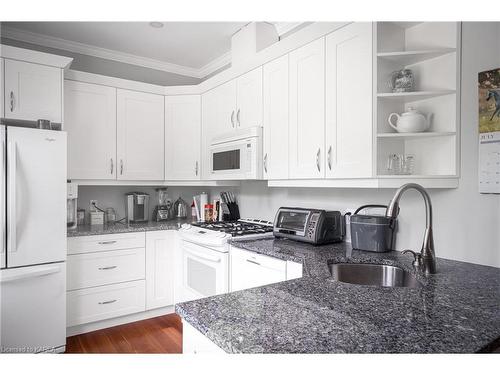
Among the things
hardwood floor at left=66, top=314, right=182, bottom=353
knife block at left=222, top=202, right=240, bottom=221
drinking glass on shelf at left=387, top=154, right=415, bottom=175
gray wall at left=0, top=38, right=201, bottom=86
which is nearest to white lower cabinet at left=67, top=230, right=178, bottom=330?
hardwood floor at left=66, top=314, right=182, bottom=353

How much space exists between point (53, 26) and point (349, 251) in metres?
3.09

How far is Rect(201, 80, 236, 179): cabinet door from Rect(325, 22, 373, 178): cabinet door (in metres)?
1.08

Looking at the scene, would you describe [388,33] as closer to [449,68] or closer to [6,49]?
[449,68]

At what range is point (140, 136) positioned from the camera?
328 centimetres

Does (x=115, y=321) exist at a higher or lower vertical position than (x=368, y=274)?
lower

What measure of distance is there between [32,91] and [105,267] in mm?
1492

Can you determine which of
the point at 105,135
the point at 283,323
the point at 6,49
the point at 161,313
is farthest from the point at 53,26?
the point at 283,323

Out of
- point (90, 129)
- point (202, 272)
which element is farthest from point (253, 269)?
point (90, 129)

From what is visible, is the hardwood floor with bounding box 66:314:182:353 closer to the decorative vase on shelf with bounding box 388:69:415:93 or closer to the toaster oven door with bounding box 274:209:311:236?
the toaster oven door with bounding box 274:209:311:236

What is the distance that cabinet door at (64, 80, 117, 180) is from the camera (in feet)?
9.57

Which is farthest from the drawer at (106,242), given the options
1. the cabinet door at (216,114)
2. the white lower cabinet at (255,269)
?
the white lower cabinet at (255,269)

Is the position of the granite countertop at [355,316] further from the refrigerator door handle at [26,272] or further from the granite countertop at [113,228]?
the granite countertop at [113,228]

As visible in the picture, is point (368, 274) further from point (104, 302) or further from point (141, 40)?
point (141, 40)
